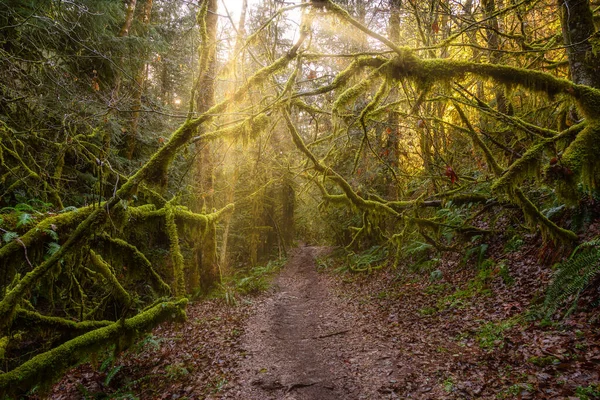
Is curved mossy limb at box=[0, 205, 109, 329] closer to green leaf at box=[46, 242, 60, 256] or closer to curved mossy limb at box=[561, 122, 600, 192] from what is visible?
green leaf at box=[46, 242, 60, 256]

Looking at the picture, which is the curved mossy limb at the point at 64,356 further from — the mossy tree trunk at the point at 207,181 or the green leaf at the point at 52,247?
the mossy tree trunk at the point at 207,181

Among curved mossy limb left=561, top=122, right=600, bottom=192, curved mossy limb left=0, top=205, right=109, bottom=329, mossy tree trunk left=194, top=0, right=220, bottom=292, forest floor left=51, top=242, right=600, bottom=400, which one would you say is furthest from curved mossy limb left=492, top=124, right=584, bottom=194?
mossy tree trunk left=194, top=0, right=220, bottom=292

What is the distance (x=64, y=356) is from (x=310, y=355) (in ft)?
14.5

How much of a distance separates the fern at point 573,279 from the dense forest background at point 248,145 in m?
0.04

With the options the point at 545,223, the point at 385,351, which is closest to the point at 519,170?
the point at 545,223

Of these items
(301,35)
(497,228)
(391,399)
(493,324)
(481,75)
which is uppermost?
(301,35)

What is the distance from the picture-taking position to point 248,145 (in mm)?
7434

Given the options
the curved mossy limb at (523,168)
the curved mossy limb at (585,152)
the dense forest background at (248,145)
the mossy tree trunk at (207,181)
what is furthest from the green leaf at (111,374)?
the curved mossy limb at (585,152)

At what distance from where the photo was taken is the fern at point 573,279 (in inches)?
203

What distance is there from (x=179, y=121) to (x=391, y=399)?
14144mm

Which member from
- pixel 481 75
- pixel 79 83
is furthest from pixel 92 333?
pixel 79 83

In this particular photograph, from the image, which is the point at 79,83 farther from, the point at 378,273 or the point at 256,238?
the point at 256,238

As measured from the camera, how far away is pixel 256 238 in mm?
20719

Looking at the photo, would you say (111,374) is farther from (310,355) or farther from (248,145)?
(248,145)
